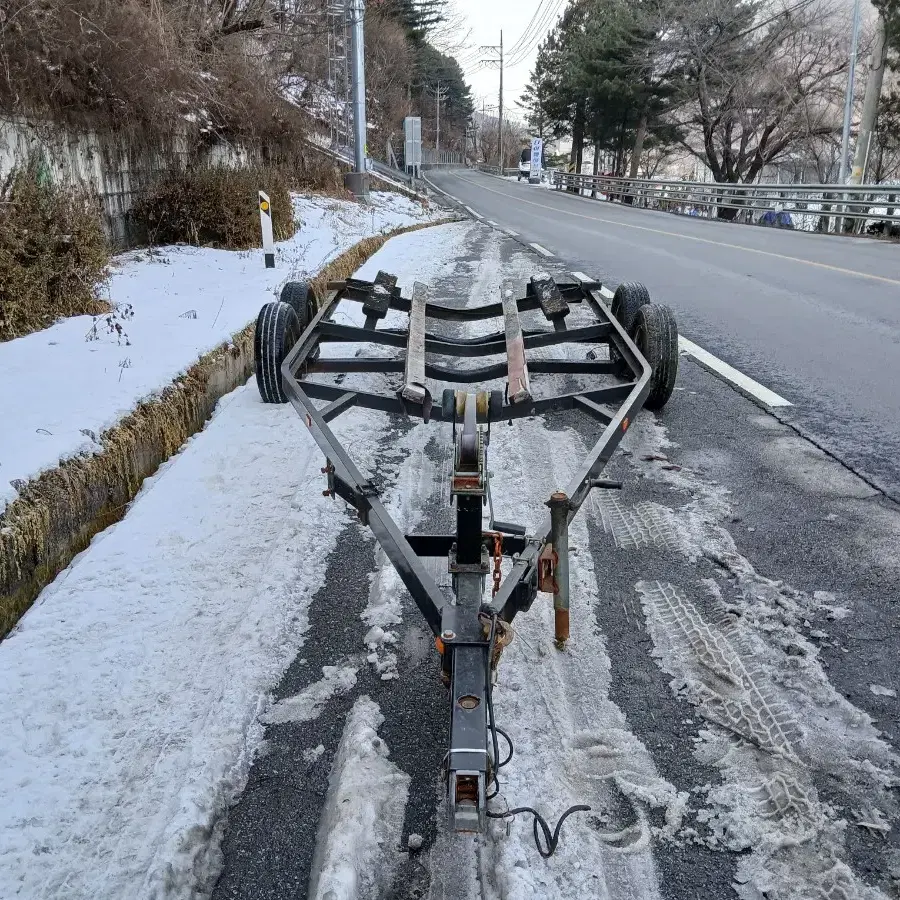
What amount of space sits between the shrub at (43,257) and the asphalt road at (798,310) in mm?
5539

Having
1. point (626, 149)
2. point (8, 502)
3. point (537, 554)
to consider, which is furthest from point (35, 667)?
point (626, 149)

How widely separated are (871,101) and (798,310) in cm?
1811

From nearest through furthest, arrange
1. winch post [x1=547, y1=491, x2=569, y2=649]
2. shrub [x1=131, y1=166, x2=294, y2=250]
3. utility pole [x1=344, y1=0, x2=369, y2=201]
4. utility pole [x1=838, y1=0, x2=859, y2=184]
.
Result: winch post [x1=547, y1=491, x2=569, y2=649], shrub [x1=131, y1=166, x2=294, y2=250], utility pole [x1=344, y1=0, x2=369, y2=201], utility pole [x1=838, y1=0, x2=859, y2=184]

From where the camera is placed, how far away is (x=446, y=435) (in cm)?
480

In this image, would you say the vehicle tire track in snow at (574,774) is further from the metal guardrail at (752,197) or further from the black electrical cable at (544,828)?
the metal guardrail at (752,197)

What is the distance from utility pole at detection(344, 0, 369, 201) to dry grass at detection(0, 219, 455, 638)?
16483mm

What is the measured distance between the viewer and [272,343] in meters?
5.21

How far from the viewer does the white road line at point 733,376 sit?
17.4 feet

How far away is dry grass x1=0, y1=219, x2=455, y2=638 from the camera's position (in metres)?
3.34

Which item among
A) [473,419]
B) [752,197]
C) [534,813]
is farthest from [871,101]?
[534,813]

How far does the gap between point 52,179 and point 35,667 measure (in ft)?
24.6

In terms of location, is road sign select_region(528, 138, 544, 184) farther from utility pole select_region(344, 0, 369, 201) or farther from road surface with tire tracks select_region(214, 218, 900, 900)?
road surface with tire tracks select_region(214, 218, 900, 900)

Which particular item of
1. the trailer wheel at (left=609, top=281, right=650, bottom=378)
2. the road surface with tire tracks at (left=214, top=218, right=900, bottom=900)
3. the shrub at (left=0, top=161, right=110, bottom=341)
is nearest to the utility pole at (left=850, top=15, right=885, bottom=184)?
the trailer wheel at (left=609, top=281, right=650, bottom=378)

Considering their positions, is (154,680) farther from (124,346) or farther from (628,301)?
(628,301)
